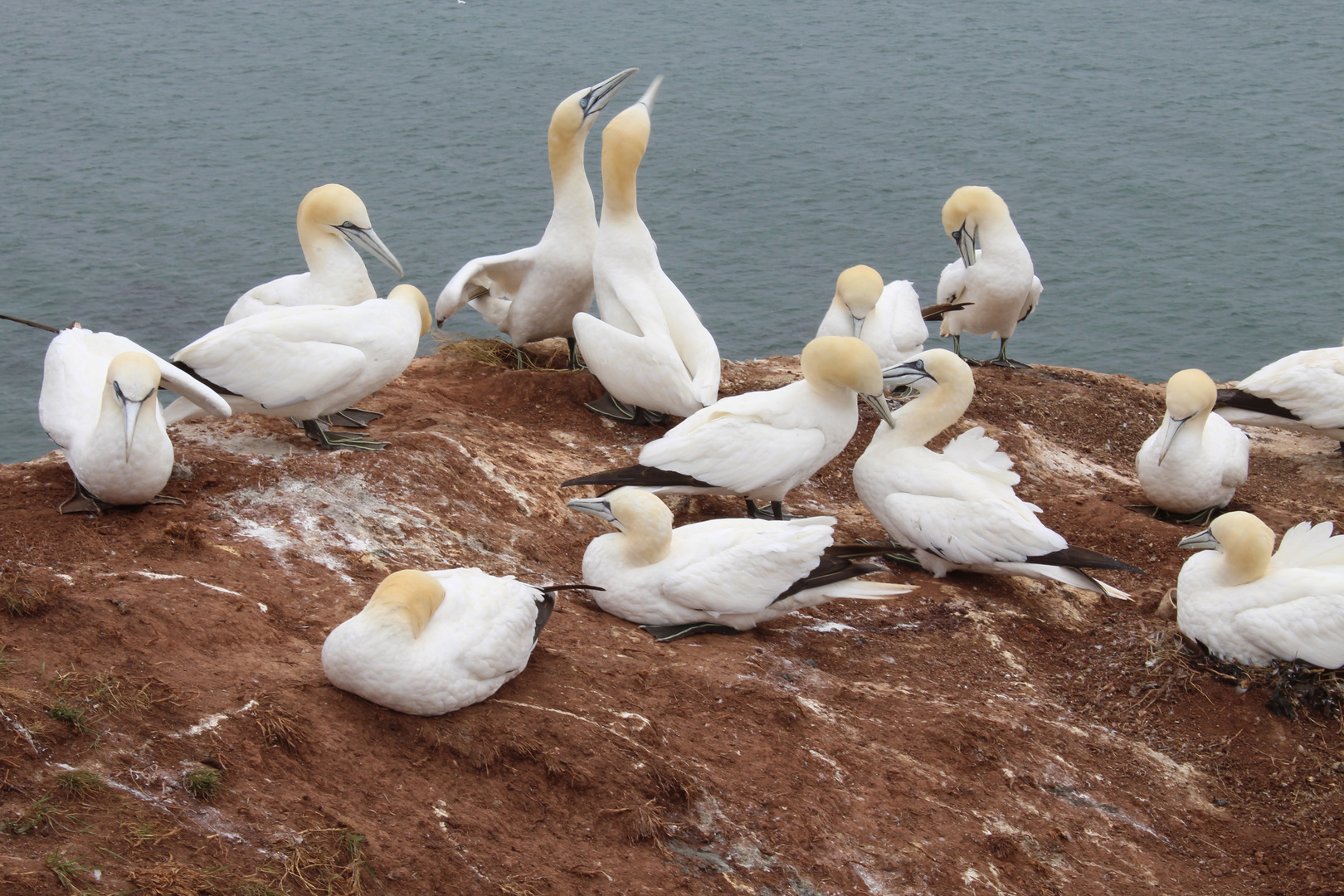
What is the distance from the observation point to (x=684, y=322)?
25.3 feet

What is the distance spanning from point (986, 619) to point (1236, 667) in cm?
107

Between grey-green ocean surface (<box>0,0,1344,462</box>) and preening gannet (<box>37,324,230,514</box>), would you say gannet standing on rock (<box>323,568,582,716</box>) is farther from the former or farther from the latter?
grey-green ocean surface (<box>0,0,1344,462</box>)

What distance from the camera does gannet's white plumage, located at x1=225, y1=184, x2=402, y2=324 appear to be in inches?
307

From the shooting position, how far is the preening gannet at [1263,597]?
17.2 feet

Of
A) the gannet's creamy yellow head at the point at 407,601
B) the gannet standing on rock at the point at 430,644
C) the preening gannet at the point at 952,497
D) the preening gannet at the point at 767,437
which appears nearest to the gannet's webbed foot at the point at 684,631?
the gannet standing on rock at the point at 430,644

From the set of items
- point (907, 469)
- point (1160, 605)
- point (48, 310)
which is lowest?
point (48, 310)

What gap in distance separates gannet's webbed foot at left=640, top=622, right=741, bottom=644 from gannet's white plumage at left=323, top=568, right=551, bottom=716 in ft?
2.81

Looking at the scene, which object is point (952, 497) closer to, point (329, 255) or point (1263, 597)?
point (1263, 597)

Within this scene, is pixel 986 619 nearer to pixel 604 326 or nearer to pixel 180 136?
pixel 604 326

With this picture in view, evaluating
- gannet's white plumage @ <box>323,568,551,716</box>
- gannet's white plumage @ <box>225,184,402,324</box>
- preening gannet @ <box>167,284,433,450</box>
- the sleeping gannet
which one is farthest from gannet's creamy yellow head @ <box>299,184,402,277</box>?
gannet's white plumage @ <box>323,568,551,716</box>

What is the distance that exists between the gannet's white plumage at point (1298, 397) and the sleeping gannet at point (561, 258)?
14.7 ft

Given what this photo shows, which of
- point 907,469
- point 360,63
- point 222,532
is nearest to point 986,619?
point 907,469

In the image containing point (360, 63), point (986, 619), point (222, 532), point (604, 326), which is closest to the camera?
point (222, 532)

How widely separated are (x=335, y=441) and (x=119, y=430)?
52.9 inches
